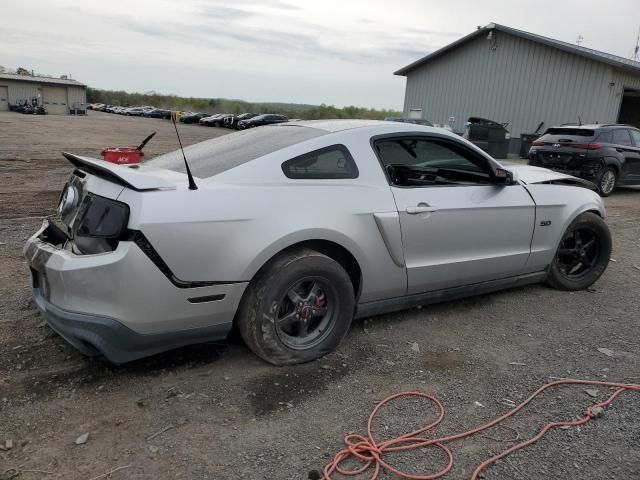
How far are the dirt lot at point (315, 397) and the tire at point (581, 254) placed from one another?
0.48 metres

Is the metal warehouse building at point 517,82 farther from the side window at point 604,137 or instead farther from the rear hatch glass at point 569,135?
the side window at point 604,137

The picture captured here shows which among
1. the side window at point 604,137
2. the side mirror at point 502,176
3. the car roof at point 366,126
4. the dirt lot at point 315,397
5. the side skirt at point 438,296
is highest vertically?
the side window at point 604,137

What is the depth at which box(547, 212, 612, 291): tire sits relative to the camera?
4891 mm

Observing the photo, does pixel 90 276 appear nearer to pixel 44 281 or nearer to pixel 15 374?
pixel 44 281

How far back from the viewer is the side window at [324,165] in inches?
131

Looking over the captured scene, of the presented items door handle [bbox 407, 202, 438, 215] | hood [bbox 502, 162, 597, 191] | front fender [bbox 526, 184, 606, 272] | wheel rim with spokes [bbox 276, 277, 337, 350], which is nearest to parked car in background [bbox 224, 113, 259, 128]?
hood [bbox 502, 162, 597, 191]

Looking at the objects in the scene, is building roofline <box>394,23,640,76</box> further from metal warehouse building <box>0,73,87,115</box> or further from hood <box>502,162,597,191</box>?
metal warehouse building <box>0,73,87,115</box>

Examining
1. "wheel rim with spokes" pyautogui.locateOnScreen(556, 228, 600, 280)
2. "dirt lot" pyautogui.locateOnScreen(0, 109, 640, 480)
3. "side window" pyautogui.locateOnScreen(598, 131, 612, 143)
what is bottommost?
"dirt lot" pyautogui.locateOnScreen(0, 109, 640, 480)

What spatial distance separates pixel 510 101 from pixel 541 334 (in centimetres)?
2223

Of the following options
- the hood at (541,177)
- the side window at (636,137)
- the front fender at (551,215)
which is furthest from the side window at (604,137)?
the front fender at (551,215)

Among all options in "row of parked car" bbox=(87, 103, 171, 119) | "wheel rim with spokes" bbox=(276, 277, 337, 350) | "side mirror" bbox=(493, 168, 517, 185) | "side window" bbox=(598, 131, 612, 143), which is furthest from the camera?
"row of parked car" bbox=(87, 103, 171, 119)

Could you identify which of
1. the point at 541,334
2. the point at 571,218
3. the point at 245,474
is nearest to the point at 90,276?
the point at 245,474

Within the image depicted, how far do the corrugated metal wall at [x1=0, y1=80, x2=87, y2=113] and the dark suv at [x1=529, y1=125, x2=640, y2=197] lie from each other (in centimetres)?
6784

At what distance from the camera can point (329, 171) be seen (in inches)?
136
